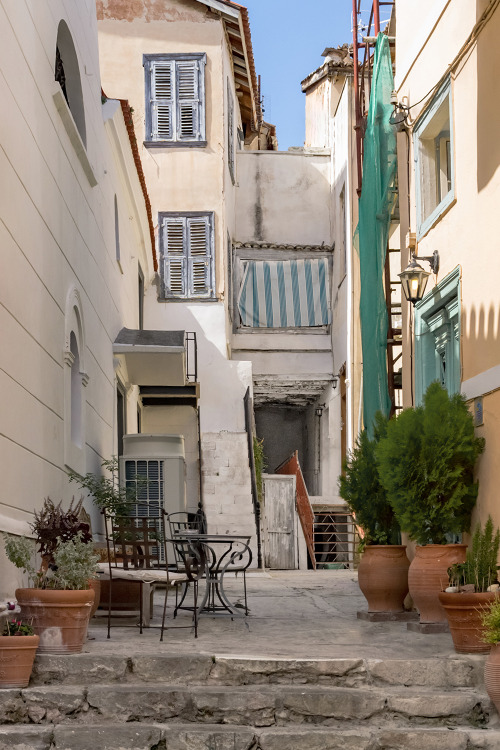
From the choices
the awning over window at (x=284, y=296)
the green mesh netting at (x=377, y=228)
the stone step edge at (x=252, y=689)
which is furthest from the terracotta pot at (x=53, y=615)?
the awning over window at (x=284, y=296)

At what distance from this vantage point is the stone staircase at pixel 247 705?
5621 mm

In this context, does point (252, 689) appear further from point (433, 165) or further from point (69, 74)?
point (69, 74)

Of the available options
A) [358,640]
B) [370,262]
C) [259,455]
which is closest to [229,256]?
[259,455]

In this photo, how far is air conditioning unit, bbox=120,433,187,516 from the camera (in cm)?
1345

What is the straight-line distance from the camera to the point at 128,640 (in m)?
7.38

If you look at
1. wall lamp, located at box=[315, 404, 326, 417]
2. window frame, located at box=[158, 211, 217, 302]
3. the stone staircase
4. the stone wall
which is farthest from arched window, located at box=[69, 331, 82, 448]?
wall lamp, located at box=[315, 404, 326, 417]

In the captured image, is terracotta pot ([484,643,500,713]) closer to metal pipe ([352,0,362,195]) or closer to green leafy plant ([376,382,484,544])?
green leafy plant ([376,382,484,544])

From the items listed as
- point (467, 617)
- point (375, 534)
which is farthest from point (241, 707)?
point (375, 534)

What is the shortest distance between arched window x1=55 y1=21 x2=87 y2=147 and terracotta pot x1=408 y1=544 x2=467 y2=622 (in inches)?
240

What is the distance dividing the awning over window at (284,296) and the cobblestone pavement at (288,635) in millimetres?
10644

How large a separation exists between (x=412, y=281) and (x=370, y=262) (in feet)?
10.7

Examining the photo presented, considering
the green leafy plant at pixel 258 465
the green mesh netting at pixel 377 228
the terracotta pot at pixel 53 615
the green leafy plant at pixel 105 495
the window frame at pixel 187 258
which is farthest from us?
the window frame at pixel 187 258

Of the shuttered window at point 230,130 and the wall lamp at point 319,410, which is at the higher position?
the shuttered window at point 230,130

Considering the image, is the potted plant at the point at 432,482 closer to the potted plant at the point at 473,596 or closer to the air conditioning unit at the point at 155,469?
the potted plant at the point at 473,596
